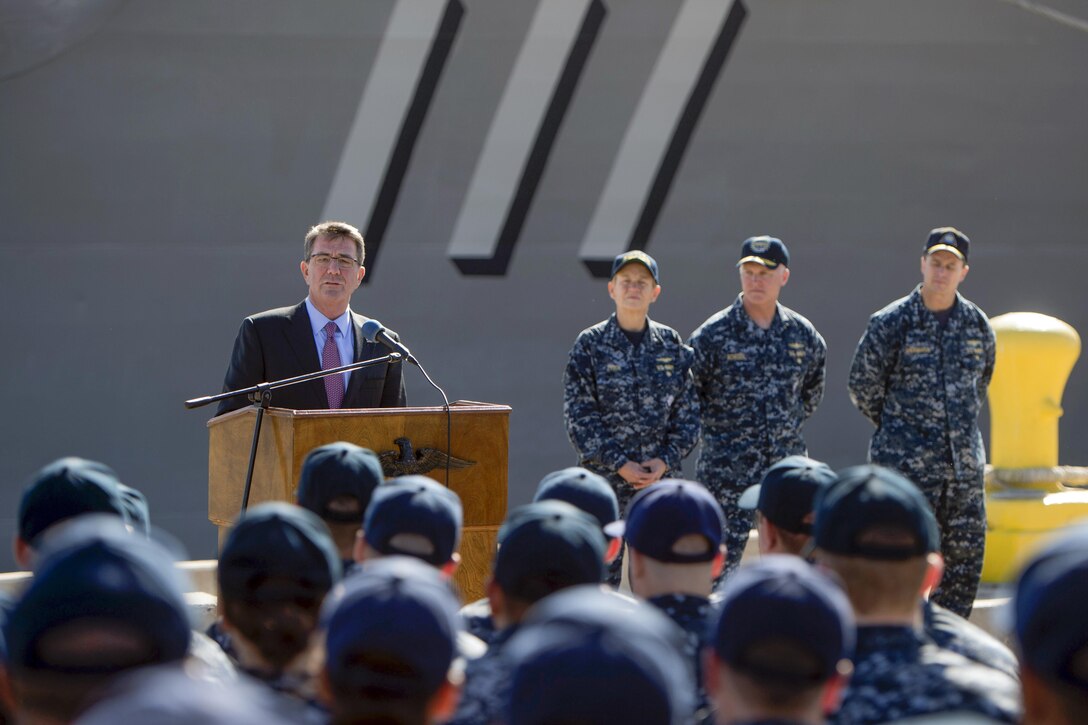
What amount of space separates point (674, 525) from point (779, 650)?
2.95ft

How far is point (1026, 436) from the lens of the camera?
5.79 metres

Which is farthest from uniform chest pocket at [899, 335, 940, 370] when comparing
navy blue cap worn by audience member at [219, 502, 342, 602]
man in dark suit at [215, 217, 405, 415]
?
navy blue cap worn by audience member at [219, 502, 342, 602]

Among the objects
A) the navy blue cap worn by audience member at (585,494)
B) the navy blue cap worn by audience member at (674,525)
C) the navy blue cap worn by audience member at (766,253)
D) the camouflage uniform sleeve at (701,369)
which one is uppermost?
the navy blue cap worn by audience member at (766,253)

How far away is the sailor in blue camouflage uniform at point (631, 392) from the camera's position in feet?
15.2

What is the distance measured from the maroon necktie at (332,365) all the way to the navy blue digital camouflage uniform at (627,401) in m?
0.84

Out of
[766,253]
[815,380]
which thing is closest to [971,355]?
[815,380]

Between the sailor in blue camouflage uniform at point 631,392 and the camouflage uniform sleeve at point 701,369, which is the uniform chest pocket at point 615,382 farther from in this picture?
the camouflage uniform sleeve at point 701,369

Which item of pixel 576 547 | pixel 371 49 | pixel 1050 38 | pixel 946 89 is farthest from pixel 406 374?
pixel 576 547

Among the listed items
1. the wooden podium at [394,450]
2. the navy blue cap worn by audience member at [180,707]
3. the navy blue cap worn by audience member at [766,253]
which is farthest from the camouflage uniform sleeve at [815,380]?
the navy blue cap worn by audience member at [180,707]

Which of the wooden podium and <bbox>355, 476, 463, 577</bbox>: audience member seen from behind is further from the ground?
the wooden podium

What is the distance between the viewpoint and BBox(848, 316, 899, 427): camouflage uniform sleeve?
502 cm

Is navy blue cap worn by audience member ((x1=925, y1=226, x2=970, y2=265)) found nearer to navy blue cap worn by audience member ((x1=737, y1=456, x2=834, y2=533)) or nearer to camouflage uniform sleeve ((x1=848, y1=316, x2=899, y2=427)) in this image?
camouflage uniform sleeve ((x1=848, y1=316, x2=899, y2=427))

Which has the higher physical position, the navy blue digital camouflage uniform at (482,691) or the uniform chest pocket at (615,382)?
the uniform chest pocket at (615,382)

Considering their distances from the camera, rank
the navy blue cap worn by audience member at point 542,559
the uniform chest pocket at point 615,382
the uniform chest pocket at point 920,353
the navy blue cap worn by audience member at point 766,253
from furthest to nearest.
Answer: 1. the uniform chest pocket at point 920,353
2. the navy blue cap worn by audience member at point 766,253
3. the uniform chest pocket at point 615,382
4. the navy blue cap worn by audience member at point 542,559
